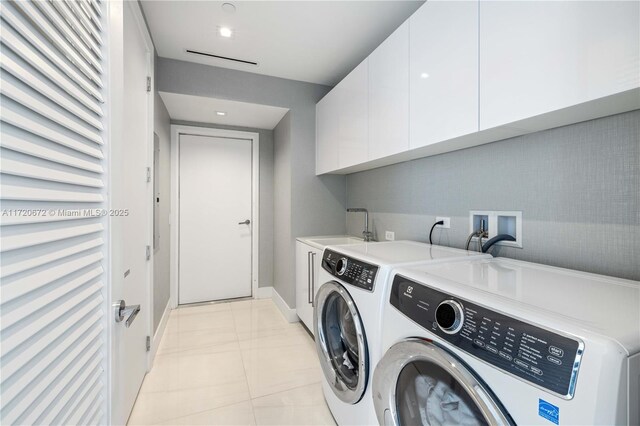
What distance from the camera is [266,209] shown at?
3576 mm

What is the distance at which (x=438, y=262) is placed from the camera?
48.5 inches

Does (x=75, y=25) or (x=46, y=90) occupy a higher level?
(x=75, y=25)

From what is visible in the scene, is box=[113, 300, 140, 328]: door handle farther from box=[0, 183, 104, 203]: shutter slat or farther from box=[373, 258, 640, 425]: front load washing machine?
box=[373, 258, 640, 425]: front load washing machine

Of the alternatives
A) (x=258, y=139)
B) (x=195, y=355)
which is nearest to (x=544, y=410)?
(x=195, y=355)

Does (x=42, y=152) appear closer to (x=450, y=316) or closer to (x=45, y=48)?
(x=45, y=48)

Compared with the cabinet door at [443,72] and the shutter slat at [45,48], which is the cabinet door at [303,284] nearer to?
the cabinet door at [443,72]

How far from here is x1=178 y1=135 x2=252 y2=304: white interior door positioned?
332 centimetres

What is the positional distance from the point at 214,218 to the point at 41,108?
10.00 ft

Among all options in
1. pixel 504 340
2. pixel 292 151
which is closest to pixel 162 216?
pixel 292 151

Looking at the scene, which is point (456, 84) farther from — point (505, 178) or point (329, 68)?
point (329, 68)

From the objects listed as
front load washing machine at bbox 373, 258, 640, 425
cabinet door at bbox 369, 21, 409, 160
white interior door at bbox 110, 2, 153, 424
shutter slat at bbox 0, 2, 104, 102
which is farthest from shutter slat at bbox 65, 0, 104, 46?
cabinet door at bbox 369, 21, 409, 160

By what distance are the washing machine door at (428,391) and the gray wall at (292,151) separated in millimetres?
1960

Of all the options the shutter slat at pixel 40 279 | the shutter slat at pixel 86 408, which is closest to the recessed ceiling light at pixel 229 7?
the shutter slat at pixel 40 279

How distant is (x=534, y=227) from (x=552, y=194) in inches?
6.6
